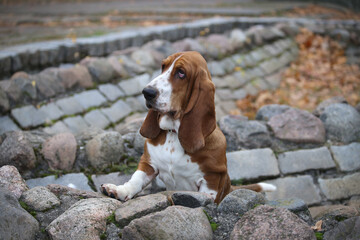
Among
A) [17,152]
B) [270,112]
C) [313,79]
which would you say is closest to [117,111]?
[270,112]

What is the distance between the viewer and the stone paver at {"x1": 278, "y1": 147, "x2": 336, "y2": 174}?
4535 millimetres

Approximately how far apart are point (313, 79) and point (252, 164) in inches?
195

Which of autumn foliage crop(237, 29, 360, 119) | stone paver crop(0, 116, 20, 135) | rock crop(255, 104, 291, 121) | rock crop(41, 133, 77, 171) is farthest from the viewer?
autumn foliage crop(237, 29, 360, 119)

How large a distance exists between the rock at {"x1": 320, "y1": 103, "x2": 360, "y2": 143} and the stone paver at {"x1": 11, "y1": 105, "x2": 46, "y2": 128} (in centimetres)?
340

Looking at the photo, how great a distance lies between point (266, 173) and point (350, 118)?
1351mm

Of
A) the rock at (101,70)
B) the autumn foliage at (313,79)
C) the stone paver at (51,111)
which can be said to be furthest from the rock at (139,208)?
the autumn foliage at (313,79)

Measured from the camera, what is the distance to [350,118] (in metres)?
4.91

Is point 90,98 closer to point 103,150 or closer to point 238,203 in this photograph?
point 103,150

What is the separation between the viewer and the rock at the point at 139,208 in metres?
2.61

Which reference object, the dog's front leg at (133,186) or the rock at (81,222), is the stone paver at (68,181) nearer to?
the dog's front leg at (133,186)

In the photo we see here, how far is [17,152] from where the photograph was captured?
3543 millimetres

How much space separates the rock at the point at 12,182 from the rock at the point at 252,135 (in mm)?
2393

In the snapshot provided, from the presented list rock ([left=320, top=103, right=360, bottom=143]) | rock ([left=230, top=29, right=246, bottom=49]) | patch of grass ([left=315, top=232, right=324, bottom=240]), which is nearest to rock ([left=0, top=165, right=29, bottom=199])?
patch of grass ([left=315, top=232, right=324, bottom=240])

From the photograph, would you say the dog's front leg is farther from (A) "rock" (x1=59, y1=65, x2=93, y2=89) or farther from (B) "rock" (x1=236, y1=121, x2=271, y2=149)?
(A) "rock" (x1=59, y1=65, x2=93, y2=89)
